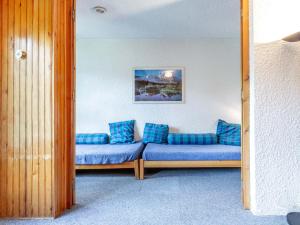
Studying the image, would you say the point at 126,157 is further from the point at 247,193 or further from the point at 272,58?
the point at 272,58

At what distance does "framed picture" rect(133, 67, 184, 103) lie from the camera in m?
4.37

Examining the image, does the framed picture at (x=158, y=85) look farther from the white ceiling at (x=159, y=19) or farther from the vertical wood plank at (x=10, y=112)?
the vertical wood plank at (x=10, y=112)

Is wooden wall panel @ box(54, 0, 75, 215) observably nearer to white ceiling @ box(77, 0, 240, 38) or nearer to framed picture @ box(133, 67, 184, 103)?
white ceiling @ box(77, 0, 240, 38)

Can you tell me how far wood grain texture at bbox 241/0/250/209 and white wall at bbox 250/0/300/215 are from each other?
124 mm

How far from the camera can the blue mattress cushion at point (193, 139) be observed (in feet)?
13.5

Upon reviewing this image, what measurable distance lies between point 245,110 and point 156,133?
84.5 inches

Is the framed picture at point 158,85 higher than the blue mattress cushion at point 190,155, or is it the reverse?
the framed picture at point 158,85

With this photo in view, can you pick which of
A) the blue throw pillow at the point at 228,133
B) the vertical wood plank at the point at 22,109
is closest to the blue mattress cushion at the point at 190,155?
the blue throw pillow at the point at 228,133

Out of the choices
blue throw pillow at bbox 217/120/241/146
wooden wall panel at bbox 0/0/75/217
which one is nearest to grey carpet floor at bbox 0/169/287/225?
wooden wall panel at bbox 0/0/75/217

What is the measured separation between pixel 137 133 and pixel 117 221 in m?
2.45

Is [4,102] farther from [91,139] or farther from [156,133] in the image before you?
[156,133]

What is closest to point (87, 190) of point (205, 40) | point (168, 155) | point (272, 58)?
point (168, 155)

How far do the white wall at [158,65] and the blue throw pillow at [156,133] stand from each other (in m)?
0.17

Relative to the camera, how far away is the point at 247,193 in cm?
224
